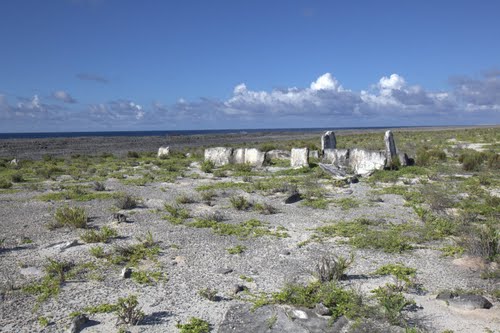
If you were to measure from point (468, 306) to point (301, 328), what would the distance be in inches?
111

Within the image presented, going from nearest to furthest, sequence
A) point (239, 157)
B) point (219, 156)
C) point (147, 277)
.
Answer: point (147, 277) → point (239, 157) → point (219, 156)

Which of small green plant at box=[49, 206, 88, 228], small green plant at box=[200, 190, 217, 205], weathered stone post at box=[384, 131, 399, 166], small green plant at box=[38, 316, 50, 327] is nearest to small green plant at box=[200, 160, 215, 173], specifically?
small green plant at box=[200, 190, 217, 205]

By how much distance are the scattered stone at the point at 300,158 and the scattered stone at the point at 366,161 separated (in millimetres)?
2568

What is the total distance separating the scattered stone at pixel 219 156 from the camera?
25891mm

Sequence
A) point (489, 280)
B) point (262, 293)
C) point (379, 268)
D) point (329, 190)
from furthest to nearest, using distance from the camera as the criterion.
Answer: point (329, 190), point (379, 268), point (489, 280), point (262, 293)

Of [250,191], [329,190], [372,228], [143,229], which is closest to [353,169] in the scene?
[329,190]

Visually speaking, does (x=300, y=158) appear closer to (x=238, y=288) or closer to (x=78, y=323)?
(x=238, y=288)

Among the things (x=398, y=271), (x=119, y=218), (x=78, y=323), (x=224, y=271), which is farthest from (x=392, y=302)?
(x=119, y=218)

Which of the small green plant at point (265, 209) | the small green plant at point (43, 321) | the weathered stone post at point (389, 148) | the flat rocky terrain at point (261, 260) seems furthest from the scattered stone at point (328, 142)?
the small green plant at point (43, 321)

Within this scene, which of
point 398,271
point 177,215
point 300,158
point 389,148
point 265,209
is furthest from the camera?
point 300,158

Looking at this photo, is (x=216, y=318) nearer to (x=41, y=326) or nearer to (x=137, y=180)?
(x=41, y=326)

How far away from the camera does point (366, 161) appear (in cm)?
2111

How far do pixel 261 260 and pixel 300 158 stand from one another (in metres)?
15.2

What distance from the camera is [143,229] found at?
1074 centimetres
